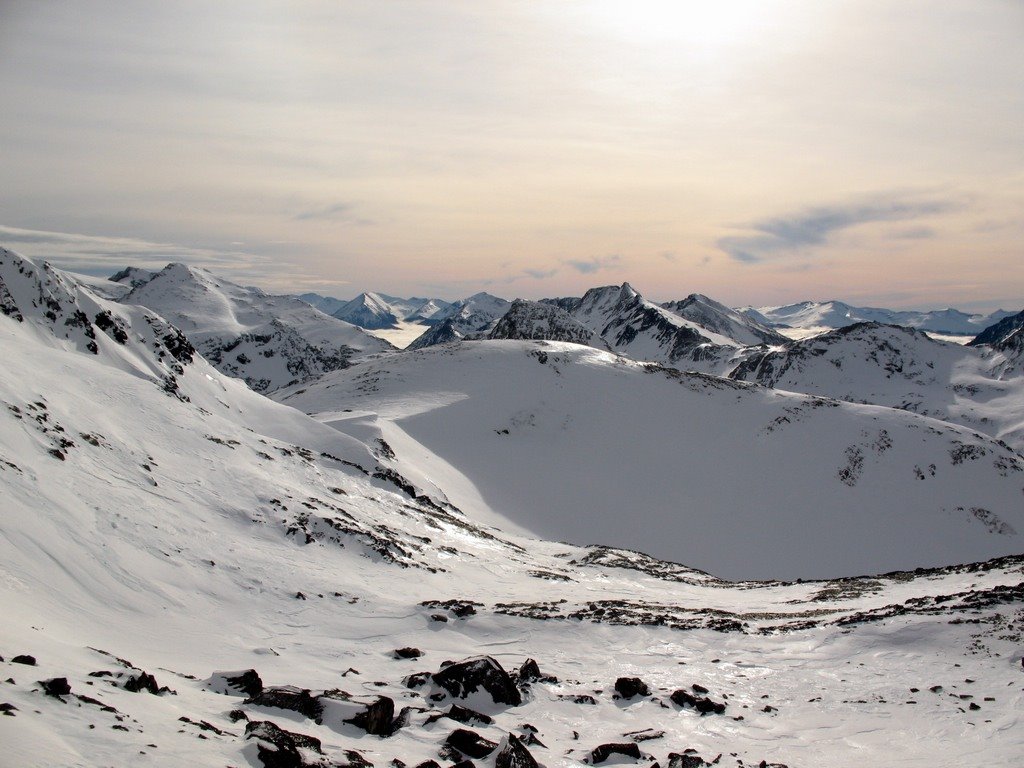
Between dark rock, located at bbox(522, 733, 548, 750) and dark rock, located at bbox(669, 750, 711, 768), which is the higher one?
dark rock, located at bbox(669, 750, 711, 768)

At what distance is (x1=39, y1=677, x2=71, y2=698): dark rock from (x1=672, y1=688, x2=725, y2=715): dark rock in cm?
1339

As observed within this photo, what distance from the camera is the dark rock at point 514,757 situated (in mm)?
11367

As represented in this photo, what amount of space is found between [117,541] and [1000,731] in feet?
81.7

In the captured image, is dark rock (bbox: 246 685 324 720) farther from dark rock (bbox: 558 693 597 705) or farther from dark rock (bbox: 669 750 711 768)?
dark rock (bbox: 669 750 711 768)

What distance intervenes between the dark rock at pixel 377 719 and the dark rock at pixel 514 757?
2516 mm

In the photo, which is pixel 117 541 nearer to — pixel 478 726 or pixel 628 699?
pixel 478 726

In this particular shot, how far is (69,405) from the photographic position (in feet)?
93.0

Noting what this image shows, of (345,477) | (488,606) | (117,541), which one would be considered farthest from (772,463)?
(117,541)

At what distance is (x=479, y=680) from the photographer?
15406mm

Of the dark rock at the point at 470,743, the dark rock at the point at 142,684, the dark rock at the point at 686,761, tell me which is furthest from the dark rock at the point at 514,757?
the dark rock at the point at 142,684

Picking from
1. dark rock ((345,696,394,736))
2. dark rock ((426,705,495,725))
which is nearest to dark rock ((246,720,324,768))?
dark rock ((345,696,394,736))

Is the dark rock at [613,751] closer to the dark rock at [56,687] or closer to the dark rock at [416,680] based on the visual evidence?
the dark rock at [416,680]

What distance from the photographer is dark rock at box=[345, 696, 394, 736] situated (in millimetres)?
12523

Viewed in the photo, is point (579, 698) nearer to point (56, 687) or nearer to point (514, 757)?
point (514, 757)
